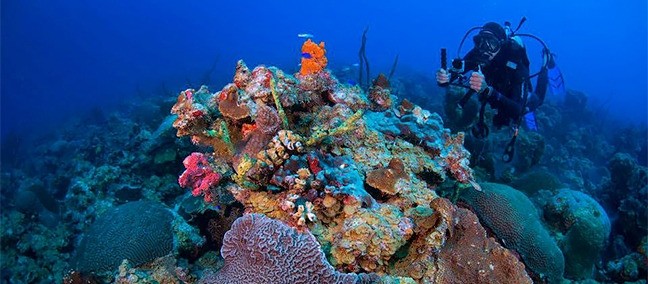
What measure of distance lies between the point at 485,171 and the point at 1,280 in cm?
898

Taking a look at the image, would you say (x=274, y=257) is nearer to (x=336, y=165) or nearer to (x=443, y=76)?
(x=336, y=165)

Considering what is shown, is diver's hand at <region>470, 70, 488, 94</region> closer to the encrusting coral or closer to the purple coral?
the encrusting coral

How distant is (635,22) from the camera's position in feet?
324

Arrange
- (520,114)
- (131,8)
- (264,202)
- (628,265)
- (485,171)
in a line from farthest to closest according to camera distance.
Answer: (131,8) < (485,171) < (520,114) < (628,265) < (264,202)

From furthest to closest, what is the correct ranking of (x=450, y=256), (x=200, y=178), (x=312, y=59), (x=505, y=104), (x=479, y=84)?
(x=505, y=104), (x=479, y=84), (x=312, y=59), (x=200, y=178), (x=450, y=256)

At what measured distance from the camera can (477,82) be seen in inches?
193

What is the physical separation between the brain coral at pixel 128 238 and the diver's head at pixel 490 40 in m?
5.43

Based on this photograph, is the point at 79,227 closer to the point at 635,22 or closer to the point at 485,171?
the point at 485,171

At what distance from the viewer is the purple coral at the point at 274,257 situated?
2.21 m

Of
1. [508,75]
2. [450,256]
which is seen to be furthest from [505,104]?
[450,256]

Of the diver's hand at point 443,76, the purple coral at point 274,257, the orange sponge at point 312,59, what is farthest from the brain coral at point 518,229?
the orange sponge at point 312,59

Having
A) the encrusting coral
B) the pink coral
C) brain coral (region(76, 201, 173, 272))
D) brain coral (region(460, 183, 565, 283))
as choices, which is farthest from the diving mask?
brain coral (region(76, 201, 173, 272))

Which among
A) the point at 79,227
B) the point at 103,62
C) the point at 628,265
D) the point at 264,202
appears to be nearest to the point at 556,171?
the point at 628,265

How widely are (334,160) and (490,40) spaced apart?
167 inches
